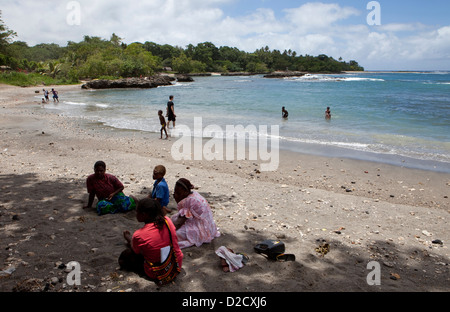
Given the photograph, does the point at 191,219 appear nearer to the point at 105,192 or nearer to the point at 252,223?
the point at 252,223

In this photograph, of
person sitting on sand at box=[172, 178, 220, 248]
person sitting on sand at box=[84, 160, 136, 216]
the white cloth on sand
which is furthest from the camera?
person sitting on sand at box=[84, 160, 136, 216]

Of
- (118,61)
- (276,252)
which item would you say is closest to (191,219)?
(276,252)

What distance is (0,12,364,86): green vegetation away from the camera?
2371 inches

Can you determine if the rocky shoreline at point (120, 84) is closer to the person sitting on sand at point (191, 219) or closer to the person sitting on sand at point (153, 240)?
the person sitting on sand at point (191, 219)

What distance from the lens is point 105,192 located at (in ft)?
18.3

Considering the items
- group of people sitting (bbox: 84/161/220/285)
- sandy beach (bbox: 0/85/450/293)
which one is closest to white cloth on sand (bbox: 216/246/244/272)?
sandy beach (bbox: 0/85/450/293)

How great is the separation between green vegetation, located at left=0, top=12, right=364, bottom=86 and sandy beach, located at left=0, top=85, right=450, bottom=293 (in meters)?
53.0

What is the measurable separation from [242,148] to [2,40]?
58516mm

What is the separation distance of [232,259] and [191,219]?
3.21 ft

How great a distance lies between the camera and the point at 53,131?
14.8 metres

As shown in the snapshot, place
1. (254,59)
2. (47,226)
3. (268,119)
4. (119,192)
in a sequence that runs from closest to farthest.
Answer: (47,226), (119,192), (268,119), (254,59)

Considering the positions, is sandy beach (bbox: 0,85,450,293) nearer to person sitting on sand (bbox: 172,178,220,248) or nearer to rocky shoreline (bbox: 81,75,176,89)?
person sitting on sand (bbox: 172,178,220,248)
